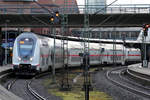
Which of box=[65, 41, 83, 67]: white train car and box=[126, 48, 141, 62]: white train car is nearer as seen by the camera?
box=[65, 41, 83, 67]: white train car

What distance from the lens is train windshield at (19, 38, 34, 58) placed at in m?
25.4

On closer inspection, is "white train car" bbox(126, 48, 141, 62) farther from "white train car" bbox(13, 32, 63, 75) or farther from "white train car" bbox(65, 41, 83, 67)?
"white train car" bbox(13, 32, 63, 75)

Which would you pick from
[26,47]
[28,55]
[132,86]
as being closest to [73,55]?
[26,47]

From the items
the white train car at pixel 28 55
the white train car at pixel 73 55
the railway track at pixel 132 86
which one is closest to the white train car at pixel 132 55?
the white train car at pixel 73 55

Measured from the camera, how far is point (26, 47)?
25656 millimetres

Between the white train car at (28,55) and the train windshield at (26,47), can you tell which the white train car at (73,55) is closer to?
the white train car at (28,55)

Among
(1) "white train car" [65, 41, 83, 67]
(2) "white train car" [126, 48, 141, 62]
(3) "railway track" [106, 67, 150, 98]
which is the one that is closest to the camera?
(3) "railway track" [106, 67, 150, 98]

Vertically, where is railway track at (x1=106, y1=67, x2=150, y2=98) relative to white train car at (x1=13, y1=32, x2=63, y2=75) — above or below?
below

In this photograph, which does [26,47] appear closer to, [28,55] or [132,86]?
[28,55]

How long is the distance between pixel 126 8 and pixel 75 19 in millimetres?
6915

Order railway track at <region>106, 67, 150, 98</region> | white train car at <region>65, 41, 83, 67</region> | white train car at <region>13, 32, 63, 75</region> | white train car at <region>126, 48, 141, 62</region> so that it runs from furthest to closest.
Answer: white train car at <region>126, 48, 141, 62</region> → white train car at <region>65, 41, 83, 67</region> → white train car at <region>13, 32, 63, 75</region> → railway track at <region>106, 67, 150, 98</region>

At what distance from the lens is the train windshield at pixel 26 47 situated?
25.4m

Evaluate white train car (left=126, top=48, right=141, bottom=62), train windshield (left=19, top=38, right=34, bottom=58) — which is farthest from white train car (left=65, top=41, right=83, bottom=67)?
white train car (left=126, top=48, right=141, bottom=62)

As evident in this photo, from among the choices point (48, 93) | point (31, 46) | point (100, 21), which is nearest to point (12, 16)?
point (100, 21)
